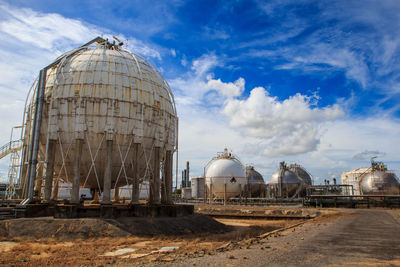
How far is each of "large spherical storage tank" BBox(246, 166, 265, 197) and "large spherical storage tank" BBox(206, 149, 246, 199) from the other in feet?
34.3

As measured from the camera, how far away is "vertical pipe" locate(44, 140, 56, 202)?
61.7 feet

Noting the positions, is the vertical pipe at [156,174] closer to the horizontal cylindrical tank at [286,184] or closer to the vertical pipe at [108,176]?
the vertical pipe at [108,176]

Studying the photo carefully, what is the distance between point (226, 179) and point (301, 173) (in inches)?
784

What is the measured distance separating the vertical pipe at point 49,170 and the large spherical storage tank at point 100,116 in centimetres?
A: 36

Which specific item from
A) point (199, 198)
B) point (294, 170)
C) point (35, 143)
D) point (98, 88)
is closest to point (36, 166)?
point (35, 143)

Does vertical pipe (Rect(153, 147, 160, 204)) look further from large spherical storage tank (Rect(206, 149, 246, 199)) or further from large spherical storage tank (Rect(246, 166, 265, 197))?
large spherical storage tank (Rect(246, 166, 265, 197))

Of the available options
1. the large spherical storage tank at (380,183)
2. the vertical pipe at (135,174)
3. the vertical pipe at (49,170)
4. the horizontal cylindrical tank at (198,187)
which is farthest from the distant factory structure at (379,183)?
the vertical pipe at (49,170)

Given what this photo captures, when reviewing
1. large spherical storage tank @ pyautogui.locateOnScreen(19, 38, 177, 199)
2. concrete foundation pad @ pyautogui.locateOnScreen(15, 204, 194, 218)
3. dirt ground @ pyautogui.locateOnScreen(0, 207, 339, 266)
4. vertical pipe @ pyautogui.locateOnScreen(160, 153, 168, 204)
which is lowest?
dirt ground @ pyautogui.locateOnScreen(0, 207, 339, 266)

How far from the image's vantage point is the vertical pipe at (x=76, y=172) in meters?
17.9

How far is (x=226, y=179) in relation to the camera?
4925cm

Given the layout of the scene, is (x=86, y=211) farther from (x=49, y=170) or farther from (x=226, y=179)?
(x=226, y=179)

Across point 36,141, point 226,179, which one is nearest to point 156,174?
point 36,141

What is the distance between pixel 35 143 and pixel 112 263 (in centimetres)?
1310

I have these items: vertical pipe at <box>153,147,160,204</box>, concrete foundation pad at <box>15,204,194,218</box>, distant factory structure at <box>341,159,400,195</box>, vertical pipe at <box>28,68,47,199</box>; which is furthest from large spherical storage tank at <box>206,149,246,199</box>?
vertical pipe at <box>28,68,47,199</box>
